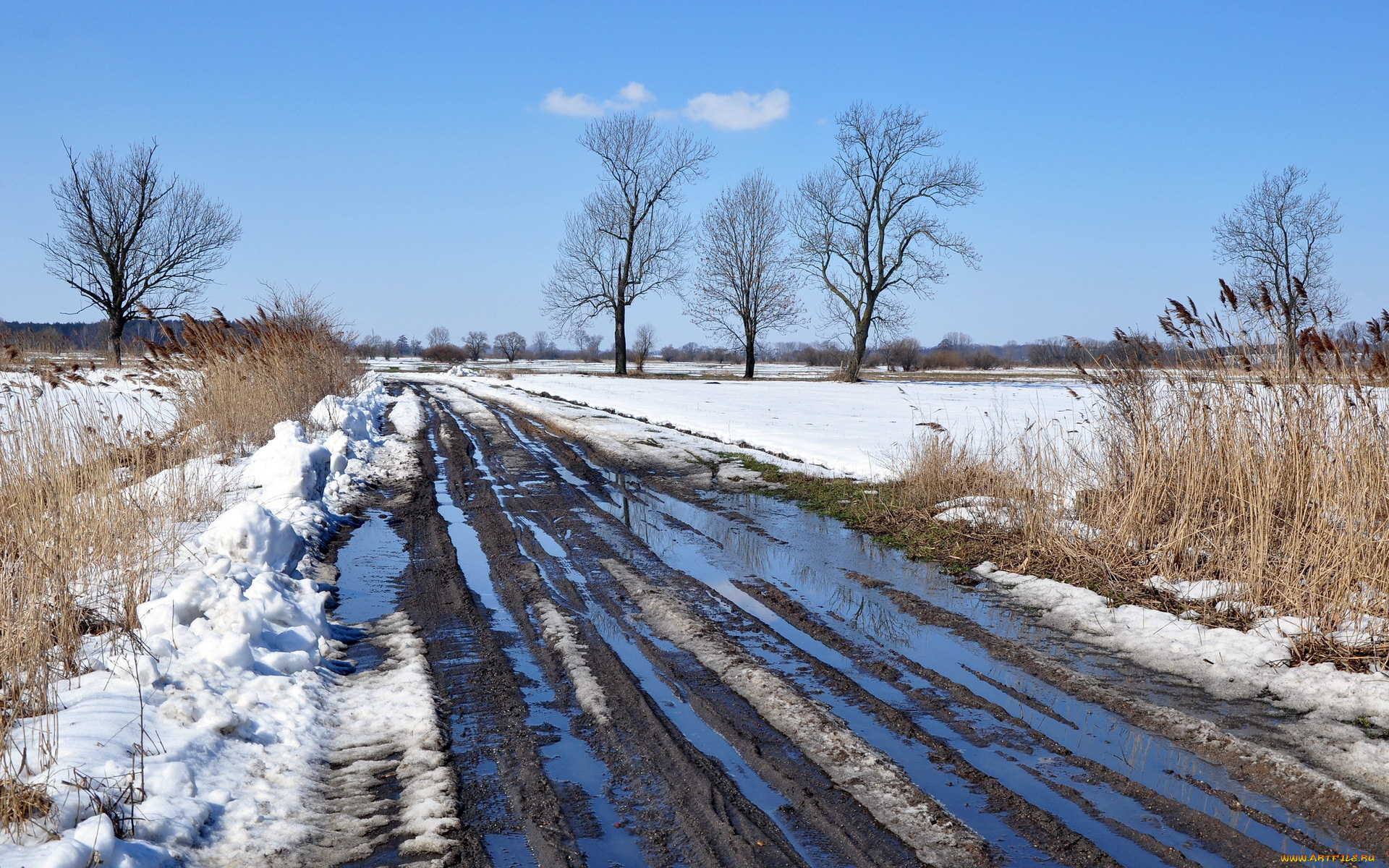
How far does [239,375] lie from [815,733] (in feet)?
39.0

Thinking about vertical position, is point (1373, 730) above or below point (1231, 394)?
below

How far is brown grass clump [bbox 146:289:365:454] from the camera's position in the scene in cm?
1172

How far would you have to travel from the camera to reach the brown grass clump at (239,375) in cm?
1172

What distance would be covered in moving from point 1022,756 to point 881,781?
0.75 m

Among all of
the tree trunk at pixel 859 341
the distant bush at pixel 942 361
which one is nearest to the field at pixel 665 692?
the tree trunk at pixel 859 341

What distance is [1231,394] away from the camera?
7043 millimetres

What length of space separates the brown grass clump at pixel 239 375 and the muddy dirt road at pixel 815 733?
6.20 m

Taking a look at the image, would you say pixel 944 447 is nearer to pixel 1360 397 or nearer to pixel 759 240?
pixel 1360 397

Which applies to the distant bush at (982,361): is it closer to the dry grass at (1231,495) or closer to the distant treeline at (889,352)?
the distant treeline at (889,352)

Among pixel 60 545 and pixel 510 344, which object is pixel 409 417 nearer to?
pixel 60 545

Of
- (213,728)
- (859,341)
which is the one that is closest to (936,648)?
(213,728)

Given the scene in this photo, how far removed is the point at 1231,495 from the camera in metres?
6.40

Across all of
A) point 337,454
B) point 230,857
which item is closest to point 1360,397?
point 230,857

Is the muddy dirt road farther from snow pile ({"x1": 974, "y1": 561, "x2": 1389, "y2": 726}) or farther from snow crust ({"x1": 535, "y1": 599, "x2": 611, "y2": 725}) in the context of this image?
snow pile ({"x1": 974, "y1": 561, "x2": 1389, "y2": 726})
